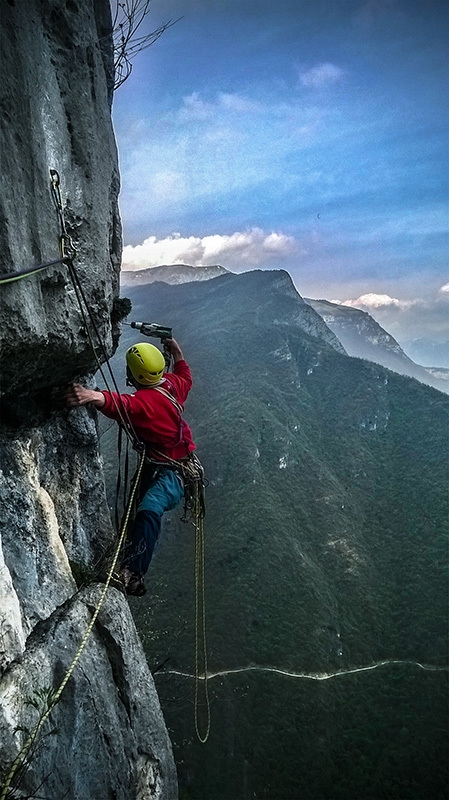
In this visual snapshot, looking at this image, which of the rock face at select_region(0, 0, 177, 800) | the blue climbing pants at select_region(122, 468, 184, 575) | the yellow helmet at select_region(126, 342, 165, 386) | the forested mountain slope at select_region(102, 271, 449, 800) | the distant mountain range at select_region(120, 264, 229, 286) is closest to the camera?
the rock face at select_region(0, 0, 177, 800)

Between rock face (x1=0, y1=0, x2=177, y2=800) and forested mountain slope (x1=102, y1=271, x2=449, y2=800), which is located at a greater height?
rock face (x1=0, y1=0, x2=177, y2=800)

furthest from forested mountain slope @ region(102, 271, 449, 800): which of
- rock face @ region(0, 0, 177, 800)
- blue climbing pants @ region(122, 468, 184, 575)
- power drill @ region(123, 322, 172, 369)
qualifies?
power drill @ region(123, 322, 172, 369)

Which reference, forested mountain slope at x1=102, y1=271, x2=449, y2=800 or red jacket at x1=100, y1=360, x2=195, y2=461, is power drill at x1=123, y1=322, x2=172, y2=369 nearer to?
red jacket at x1=100, y1=360, x2=195, y2=461

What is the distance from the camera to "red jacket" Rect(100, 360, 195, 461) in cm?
514

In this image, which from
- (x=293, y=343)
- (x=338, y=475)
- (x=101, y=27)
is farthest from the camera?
(x=293, y=343)

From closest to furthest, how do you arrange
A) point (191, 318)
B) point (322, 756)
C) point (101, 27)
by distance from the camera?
1. point (101, 27)
2. point (322, 756)
3. point (191, 318)

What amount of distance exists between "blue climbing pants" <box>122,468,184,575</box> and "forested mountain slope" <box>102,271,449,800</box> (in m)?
14.8

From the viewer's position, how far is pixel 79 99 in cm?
451

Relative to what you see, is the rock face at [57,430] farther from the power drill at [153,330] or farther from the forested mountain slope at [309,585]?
the forested mountain slope at [309,585]

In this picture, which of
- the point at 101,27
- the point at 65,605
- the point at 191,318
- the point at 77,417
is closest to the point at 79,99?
the point at 101,27

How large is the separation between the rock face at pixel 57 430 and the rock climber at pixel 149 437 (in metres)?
0.36

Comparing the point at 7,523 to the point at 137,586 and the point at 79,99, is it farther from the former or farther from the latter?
the point at 79,99

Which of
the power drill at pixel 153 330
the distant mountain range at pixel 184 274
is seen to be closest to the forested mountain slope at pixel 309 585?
the power drill at pixel 153 330

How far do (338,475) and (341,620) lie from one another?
2566 centimetres
